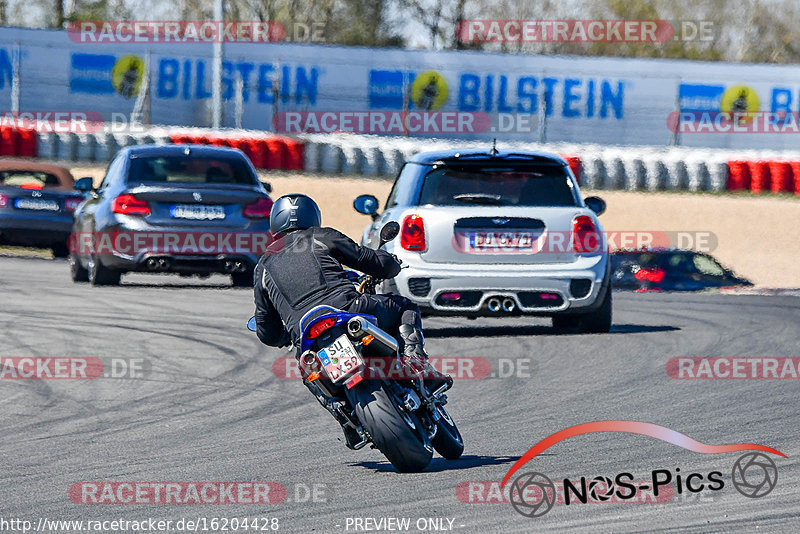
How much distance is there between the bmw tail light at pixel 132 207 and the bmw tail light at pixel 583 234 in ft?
16.9

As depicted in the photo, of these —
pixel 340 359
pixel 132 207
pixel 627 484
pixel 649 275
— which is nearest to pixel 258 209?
pixel 132 207

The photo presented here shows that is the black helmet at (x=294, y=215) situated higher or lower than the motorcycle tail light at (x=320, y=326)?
higher

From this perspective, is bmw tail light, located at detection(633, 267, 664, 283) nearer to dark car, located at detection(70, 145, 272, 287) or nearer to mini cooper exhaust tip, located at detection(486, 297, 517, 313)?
dark car, located at detection(70, 145, 272, 287)

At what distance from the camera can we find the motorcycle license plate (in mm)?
6531

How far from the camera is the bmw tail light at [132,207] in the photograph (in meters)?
15.4

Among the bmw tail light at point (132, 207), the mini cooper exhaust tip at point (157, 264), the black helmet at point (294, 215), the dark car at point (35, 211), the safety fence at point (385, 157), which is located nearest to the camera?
the black helmet at point (294, 215)

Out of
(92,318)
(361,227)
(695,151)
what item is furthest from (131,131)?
(92,318)

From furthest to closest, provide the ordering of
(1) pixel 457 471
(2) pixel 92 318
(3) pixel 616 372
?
1. (2) pixel 92 318
2. (3) pixel 616 372
3. (1) pixel 457 471

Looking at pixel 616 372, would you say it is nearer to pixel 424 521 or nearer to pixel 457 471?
pixel 457 471

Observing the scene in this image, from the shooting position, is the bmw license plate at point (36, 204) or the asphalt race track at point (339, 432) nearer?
the asphalt race track at point (339, 432)

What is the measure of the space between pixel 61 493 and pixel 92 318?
6.94 m

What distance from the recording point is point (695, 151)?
31797 millimetres

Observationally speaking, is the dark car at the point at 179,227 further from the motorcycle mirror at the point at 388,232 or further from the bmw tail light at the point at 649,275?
the motorcycle mirror at the point at 388,232

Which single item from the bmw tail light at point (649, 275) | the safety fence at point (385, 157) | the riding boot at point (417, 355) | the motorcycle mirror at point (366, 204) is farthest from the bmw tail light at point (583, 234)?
the safety fence at point (385, 157)
